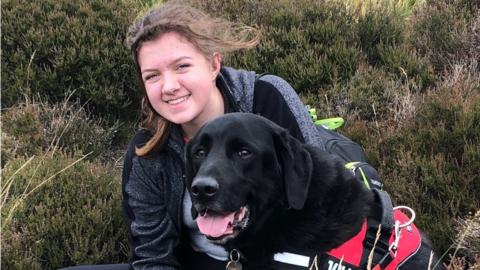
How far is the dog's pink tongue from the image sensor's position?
255 cm

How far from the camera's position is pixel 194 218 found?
2.89 meters

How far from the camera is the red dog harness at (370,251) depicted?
105 inches

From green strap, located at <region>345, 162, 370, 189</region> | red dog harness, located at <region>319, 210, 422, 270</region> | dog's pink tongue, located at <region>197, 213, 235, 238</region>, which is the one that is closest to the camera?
dog's pink tongue, located at <region>197, 213, 235, 238</region>

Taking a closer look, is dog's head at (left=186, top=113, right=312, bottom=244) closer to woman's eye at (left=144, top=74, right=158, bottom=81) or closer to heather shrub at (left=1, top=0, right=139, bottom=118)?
woman's eye at (left=144, top=74, right=158, bottom=81)

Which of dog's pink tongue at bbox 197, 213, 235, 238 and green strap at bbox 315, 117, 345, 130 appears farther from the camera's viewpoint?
green strap at bbox 315, 117, 345, 130

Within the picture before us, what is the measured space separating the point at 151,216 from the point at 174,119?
515mm

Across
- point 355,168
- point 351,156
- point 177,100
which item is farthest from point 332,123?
point 177,100

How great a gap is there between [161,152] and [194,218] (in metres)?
0.44

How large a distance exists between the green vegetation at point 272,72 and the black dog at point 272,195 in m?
1.13

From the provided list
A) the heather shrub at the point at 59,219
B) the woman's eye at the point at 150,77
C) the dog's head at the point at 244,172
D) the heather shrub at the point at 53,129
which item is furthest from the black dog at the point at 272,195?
the heather shrub at the point at 53,129

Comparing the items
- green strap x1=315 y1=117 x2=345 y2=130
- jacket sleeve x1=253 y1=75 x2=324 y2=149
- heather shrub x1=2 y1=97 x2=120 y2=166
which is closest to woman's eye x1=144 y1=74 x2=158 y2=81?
jacket sleeve x1=253 y1=75 x2=324 y2=149

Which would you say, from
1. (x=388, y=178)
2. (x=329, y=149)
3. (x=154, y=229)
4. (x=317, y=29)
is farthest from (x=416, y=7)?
(x=154, y=229)

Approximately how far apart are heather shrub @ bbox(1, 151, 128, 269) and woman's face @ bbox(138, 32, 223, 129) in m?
1.15

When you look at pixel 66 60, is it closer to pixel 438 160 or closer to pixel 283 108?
pixel 283 108
